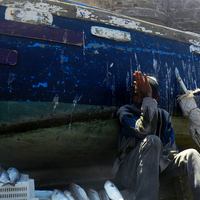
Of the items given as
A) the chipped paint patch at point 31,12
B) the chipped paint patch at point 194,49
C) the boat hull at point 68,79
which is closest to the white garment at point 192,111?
the boat hull at point 68,79

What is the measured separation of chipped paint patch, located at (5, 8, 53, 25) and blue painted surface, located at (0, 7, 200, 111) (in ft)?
0.20

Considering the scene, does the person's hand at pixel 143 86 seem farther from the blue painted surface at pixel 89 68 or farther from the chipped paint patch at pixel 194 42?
the chipped paint patch at pixel 194 42

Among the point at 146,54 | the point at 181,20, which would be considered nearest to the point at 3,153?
the point at 146,54

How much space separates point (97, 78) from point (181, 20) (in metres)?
3.73

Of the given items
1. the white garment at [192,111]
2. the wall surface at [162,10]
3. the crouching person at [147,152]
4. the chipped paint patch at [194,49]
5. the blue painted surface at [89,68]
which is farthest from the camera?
the wall surface at [162,10]

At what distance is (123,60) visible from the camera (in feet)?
8.15

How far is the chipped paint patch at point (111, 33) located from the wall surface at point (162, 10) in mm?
2547

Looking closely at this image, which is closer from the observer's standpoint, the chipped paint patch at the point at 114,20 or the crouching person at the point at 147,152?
the crouching person at the point at 147,152

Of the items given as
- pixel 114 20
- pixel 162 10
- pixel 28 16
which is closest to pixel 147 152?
pixel 114 20

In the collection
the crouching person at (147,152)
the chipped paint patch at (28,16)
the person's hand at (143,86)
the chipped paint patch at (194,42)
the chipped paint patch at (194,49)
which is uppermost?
the chipped paint patch at (28,16)

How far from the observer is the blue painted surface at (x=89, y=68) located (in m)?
2.11

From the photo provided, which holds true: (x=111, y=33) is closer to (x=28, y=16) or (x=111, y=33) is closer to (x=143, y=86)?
(x=143, y=86)

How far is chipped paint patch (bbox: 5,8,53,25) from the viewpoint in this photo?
211 cm

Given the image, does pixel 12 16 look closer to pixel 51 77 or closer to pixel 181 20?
pixel 51 77
